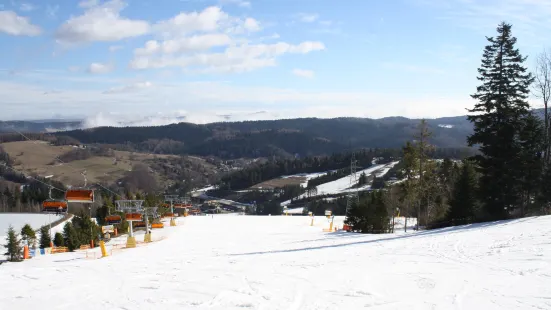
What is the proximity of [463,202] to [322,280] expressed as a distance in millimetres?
27114

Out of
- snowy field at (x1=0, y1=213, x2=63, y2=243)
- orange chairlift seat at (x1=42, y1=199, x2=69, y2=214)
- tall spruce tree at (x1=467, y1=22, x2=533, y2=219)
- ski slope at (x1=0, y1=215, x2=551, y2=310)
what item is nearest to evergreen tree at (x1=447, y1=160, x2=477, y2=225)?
tall spruce tree at (x1=467, y1=22, x2=533, y2=219)

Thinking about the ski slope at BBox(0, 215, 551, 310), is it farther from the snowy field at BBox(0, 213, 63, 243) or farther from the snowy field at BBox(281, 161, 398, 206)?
the snowy field at BBox(281, 161, 398, 206)

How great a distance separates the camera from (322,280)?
46.6 feet

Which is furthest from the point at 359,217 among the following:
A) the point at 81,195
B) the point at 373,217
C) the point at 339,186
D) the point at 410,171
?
the point at 339,186

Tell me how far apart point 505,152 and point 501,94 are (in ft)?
13.8

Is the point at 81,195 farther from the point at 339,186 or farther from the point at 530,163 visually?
the point at 339,186

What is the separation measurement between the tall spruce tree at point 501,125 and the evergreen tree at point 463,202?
348 centimetres

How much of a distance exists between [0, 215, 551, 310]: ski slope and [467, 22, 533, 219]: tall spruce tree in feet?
35.7

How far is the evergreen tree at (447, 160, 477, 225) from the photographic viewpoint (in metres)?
36.9

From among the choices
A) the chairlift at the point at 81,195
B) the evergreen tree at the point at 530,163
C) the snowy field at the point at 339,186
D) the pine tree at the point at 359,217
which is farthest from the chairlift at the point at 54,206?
the snowy field at the point at 339,186

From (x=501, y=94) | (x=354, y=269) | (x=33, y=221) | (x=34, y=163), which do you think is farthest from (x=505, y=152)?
(x=34, y=163)

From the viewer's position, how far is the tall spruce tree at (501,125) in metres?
31.8

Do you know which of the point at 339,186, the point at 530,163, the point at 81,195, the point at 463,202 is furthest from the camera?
the point at 339,186

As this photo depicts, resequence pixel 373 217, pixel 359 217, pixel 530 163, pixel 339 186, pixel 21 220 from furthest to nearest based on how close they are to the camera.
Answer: pixel 339 186 < pixel 21 220 < pixel 359 217 < pixel 373 217 < pixel 530 163
